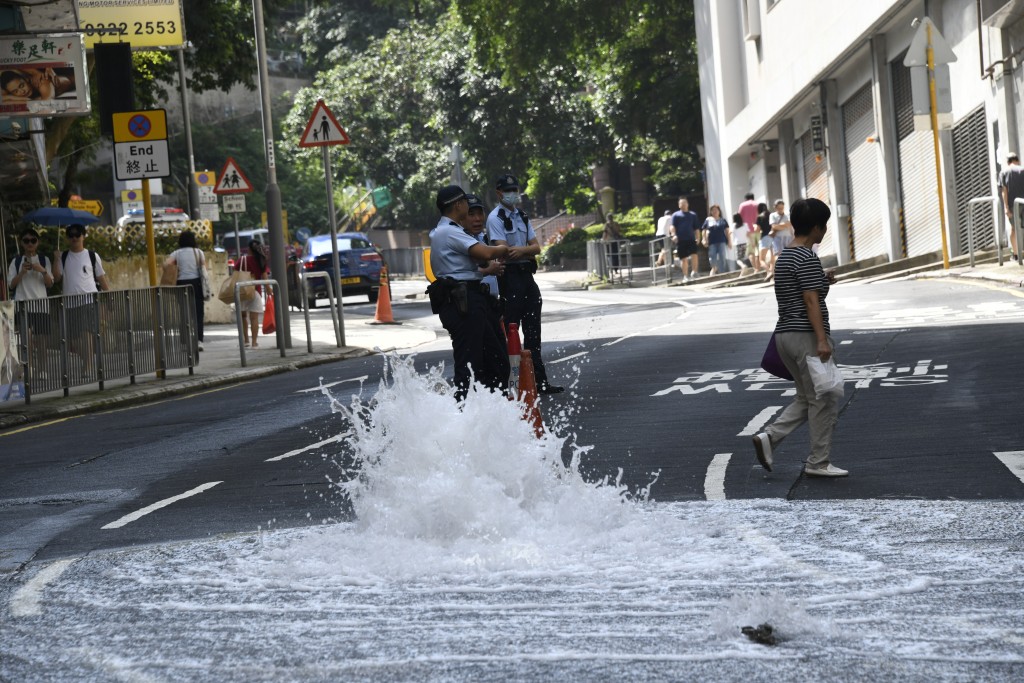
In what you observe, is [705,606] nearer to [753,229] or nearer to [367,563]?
[367,563]

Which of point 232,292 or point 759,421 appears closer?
point 759,421

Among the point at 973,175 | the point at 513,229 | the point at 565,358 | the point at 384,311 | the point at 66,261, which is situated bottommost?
the point at 565,358

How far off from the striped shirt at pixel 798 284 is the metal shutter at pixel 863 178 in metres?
27.2

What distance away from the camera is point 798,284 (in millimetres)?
8969

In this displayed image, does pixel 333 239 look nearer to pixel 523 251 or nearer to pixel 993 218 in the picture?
pixel 523 251

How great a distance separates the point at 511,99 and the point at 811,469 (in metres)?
55.0

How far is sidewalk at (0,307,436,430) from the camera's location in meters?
16.8

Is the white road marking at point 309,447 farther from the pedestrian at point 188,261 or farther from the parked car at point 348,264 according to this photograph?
the parked car at point 348,264

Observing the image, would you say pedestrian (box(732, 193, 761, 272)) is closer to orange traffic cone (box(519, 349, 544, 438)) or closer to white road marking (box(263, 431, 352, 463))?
white road marking (box(263, 431, 352, 463))

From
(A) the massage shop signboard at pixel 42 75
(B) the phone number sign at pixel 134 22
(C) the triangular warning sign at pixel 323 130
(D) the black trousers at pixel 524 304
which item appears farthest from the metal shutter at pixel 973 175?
(A) the massage shop signboard at pixel 42 75

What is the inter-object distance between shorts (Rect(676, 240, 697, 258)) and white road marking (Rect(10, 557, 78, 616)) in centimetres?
3225

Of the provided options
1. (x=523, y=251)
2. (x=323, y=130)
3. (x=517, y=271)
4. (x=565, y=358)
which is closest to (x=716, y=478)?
(x=523, y=251)

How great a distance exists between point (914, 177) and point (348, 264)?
1417 centimetres

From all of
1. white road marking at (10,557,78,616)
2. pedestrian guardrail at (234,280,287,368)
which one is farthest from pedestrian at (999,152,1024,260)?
white road marking at (10,557,78,616)
